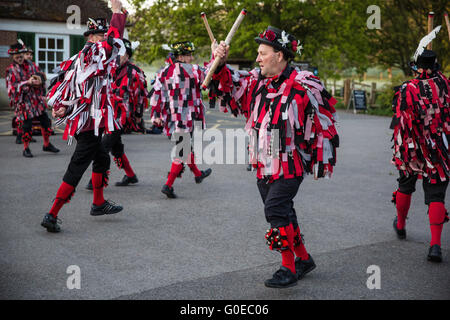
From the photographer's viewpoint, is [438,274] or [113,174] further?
[113,174]

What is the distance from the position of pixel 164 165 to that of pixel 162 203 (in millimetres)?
2844

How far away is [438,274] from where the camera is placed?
4.50 m

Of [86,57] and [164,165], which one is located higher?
[86,57]

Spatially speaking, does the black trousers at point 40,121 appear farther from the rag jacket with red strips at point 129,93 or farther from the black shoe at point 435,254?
the black shoe at point 435,254

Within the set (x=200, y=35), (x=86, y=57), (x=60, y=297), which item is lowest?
(x=60, y=297)

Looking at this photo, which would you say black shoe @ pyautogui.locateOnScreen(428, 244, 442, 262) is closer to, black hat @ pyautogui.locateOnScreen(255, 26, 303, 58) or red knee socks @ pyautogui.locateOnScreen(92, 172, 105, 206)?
black hat @ pyautogui.locateOnScreen(255, 26, 303, 58)

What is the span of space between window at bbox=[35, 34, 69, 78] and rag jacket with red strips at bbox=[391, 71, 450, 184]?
57.1ft

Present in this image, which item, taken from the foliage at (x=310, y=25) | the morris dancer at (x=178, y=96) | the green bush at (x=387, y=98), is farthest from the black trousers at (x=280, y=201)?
the foliage at (x=310, y=25)

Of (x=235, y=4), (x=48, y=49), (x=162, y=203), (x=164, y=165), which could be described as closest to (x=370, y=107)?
(x=235, y=4)

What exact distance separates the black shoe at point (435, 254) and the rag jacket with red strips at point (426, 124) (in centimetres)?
58

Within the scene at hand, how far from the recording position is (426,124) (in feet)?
16.4

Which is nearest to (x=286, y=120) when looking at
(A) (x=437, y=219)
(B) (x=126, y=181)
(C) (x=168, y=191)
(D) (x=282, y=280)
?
(D) (x=282, y=280)

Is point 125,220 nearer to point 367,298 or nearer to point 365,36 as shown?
point 367,298

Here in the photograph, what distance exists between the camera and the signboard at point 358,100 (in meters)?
24.3
